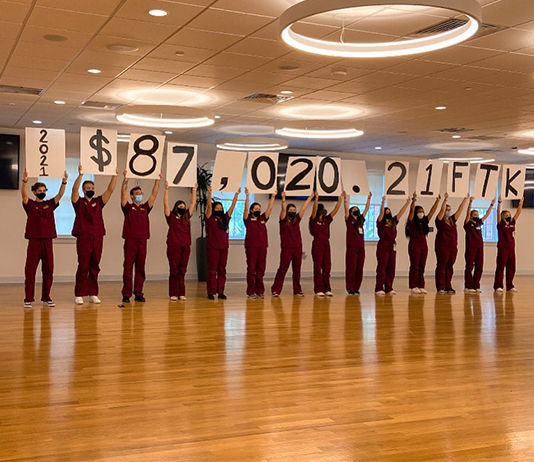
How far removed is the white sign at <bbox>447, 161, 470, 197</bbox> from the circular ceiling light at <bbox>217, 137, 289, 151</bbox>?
3135mm

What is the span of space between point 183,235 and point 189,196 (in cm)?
384

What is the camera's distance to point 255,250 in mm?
11484

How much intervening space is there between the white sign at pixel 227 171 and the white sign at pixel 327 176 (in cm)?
125

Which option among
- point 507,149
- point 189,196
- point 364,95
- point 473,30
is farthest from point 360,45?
point 507,149

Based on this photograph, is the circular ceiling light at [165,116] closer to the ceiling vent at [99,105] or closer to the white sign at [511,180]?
the ceiling vent at [99,105]

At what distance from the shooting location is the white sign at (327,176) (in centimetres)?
1114

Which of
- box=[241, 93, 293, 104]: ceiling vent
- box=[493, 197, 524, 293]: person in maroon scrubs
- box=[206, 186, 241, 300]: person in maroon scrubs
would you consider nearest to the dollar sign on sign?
box=[241, 93, 293, 104]: ceiling vent

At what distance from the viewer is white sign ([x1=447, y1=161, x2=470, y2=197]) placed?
480 inches

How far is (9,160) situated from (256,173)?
16.1ft

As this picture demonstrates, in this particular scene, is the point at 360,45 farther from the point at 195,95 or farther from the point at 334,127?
the point at 334,127

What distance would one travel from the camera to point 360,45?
651 cm

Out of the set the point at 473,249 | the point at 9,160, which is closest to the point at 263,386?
the point at 473,249

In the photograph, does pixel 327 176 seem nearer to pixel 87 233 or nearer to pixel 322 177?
pixel 322 177

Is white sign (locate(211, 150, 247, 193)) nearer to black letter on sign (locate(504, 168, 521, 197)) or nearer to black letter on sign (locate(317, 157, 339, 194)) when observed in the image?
black letter on sign (locate(317, 157, 339, 194))
